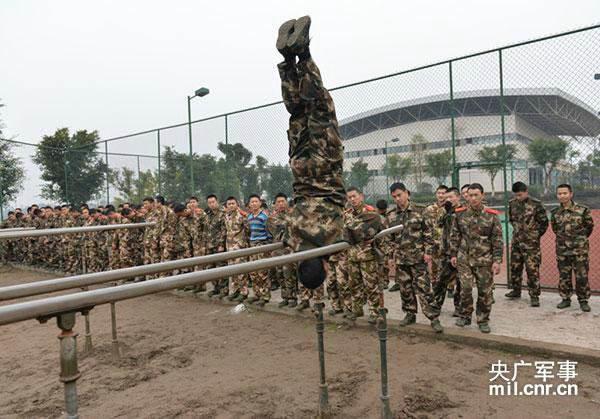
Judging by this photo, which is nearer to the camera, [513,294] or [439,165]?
[513,294]

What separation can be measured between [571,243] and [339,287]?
269cm

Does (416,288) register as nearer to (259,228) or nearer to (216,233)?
(259,228)

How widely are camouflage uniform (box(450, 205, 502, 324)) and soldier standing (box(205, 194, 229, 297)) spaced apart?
3.54 m

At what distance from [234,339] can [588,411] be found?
323 centimetres

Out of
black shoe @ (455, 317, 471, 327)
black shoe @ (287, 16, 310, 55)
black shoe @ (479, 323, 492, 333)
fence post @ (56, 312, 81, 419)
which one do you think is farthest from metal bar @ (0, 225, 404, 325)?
black shoe @ (455, 317, 471, 327)

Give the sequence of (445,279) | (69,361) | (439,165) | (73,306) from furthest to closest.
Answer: (439,165)
(445,279)
(69,361)
(73,306)

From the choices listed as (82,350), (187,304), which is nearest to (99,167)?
(187,304)

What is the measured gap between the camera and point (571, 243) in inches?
195

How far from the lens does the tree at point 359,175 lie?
24.9 ft

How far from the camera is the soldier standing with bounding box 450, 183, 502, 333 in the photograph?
14.4ft

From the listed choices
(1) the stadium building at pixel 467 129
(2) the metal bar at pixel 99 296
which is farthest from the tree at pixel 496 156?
(2) the metal bar at pixel 99 296

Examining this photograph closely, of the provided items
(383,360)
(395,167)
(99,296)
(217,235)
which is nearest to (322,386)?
(383,360)

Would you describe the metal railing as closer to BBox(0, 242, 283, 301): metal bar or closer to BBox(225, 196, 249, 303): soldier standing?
BBox(0, 242, 283, 301): metal bar

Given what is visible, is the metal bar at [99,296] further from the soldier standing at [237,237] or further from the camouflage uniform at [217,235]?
the camouflage uniform at [217,235]
